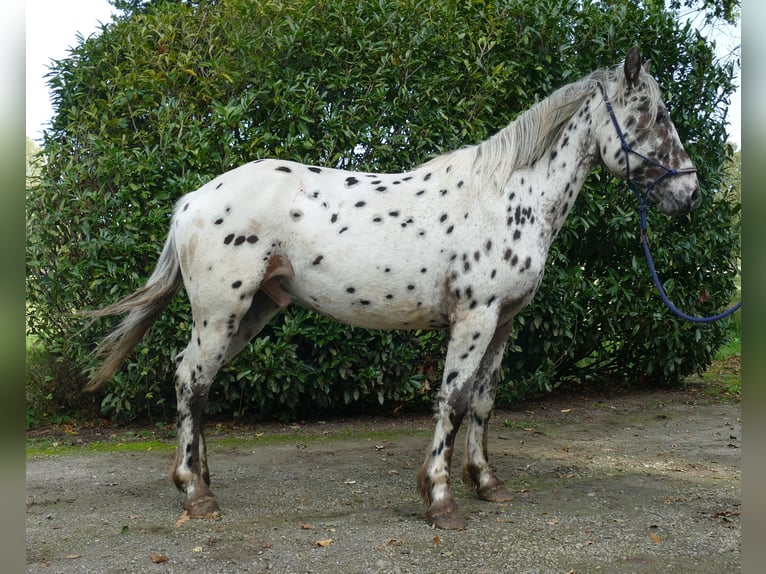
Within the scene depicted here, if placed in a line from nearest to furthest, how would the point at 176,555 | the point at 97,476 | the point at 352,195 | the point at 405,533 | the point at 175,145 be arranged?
the point at 176,555, the point at 405,533, the point at 352,195, the point at 97,476, the point at 175,145

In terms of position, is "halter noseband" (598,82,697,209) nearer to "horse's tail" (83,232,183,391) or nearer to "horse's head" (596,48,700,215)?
"horse's head" (596,48,700,215)

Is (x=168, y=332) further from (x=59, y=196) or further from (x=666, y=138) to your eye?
(x=666, y=138)

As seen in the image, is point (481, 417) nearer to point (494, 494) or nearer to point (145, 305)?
point (494, 494)

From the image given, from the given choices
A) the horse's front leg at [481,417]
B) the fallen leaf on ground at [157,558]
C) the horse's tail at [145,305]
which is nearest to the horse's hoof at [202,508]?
the fallen leaf on ground at [157,558]

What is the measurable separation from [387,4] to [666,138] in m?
3.03

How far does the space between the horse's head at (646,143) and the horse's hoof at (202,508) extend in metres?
2.91

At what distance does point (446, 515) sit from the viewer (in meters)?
3.54

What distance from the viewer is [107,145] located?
546 centimetres

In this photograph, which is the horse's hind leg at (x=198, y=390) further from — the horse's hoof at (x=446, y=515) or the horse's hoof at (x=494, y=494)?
the horse's hoof at (x=494, y=494)

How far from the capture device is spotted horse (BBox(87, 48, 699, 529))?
143 inches

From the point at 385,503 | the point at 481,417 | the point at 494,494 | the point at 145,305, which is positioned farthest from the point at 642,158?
the point at 145,305

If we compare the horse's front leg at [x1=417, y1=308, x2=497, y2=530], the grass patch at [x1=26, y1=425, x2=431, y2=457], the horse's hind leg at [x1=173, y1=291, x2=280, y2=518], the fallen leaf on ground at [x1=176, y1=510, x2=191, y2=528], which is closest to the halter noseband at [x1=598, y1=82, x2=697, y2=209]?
the horse's front leg at [x1=417, y1=308, x2=497, y2=530]

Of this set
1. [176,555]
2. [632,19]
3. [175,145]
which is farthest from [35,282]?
[632,19]

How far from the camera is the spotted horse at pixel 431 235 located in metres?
3.64
